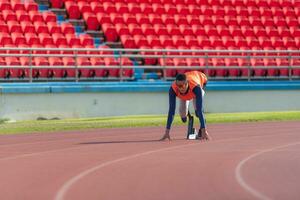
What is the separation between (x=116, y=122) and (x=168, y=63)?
18.6 feet

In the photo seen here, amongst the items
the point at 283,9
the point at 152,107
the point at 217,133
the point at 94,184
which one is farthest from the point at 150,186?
the point at 283,9

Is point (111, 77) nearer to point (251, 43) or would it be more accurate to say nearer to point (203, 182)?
point (251, 43)

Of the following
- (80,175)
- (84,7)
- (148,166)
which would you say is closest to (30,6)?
(84,7)

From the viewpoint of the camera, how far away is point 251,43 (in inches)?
1218

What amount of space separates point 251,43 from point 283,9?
3.74 m

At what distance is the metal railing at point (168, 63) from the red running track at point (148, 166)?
4.89 metres

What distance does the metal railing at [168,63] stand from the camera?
2386 cm

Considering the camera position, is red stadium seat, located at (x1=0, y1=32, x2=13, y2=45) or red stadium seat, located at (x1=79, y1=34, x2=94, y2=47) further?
red stadium seat, located at (x1=79, y1=34, x2=94, y2=47)

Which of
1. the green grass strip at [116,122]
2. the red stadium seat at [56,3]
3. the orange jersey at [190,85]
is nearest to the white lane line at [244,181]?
the orange jersey at [190,85]

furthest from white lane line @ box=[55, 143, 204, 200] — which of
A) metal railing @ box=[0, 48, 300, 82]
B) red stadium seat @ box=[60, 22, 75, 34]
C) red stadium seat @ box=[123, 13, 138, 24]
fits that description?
red stadium seat @ box=[123, 13, 138, 24]

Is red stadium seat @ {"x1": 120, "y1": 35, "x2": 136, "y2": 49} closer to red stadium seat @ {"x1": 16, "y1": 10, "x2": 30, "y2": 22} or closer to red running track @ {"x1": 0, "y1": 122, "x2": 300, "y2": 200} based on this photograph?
red stadium seat @ {"x1": 16, "y1": 10, "x2": 30, "y2": 22}

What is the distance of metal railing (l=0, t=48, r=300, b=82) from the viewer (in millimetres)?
23859

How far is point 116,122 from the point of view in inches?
866

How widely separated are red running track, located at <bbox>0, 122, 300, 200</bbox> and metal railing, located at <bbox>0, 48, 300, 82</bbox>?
4.89m
